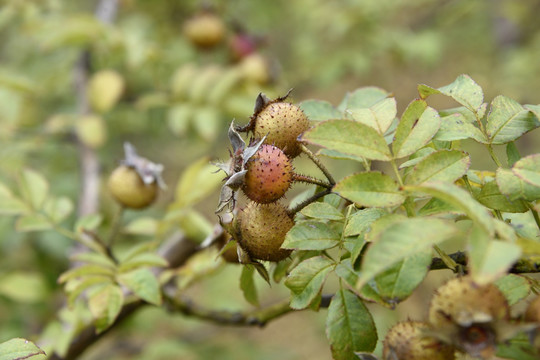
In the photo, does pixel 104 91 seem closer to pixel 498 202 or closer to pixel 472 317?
pixel 498 202

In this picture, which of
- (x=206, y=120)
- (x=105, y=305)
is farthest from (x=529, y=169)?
(x=206, y=120)

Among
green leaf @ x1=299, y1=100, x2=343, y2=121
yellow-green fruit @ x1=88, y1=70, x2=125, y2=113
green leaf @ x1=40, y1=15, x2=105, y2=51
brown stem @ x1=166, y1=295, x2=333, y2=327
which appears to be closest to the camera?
green leaf @ x1=299, y1=100, x2=343, y2=121

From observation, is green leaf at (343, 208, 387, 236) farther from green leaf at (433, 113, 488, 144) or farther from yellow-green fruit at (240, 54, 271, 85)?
yellow-green fruit at (240, 54, 271, 85)

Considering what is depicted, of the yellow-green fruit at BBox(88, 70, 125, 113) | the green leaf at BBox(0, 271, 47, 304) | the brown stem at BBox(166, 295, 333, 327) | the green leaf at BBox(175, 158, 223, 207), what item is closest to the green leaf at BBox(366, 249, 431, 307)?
the brown stem at BBox(166, 295, 333, 327)

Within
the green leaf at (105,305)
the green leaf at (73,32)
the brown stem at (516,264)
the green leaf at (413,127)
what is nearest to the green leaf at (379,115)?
the green leaf at (413,127)

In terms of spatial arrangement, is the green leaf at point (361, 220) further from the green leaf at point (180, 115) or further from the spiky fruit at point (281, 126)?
the green leaf at point (180, 115)

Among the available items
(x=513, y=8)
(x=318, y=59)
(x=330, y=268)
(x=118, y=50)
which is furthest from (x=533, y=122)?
(x=513, y=8)

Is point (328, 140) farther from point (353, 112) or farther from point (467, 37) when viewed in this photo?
point (467, 37)
